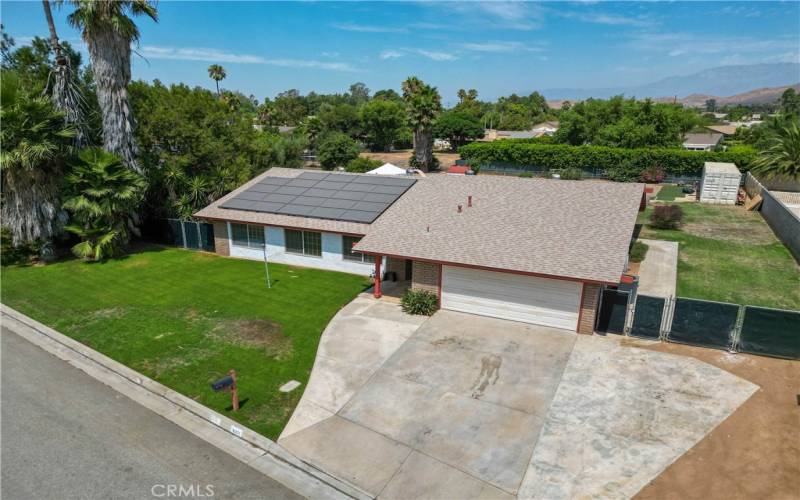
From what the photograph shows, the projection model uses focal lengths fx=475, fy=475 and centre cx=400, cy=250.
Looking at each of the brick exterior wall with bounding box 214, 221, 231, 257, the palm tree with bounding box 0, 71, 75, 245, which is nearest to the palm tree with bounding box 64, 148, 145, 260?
the palm tree with bounding box 0, 71, 75, 245

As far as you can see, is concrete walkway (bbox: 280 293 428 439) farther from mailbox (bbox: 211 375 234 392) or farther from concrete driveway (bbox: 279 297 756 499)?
mailbox (bbox: 211 375 234 392)

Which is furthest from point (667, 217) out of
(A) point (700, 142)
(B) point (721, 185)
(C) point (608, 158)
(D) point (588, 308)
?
(A) point (700, 142)

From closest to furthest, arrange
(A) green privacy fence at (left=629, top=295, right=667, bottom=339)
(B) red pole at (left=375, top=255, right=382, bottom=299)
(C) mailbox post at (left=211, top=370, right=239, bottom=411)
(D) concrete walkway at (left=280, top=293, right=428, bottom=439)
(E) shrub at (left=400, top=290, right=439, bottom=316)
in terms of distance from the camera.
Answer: (C) mailbox post at (left=211, top=370, right=239, bottom=411) → (D) concrete walkway at (left=280, top=293, right=428, bottom=439) → (A) green privacy fence at (left=629, top=295, right=667, bottom=339) → (E) shrub at (left=400, top=290, right=439, bottom=316) → (B) red pole at (left=375, top=255, right=382, bottom=299)

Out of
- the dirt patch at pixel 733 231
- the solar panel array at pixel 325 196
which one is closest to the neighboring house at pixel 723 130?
the dirt patch at pixel 733 231

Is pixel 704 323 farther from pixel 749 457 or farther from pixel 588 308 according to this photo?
pixel 749 457

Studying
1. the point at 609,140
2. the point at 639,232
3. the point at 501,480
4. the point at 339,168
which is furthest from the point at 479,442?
the point at 609,140

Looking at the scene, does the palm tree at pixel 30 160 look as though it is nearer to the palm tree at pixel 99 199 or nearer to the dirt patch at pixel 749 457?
the palm tree at pixel 99 199
